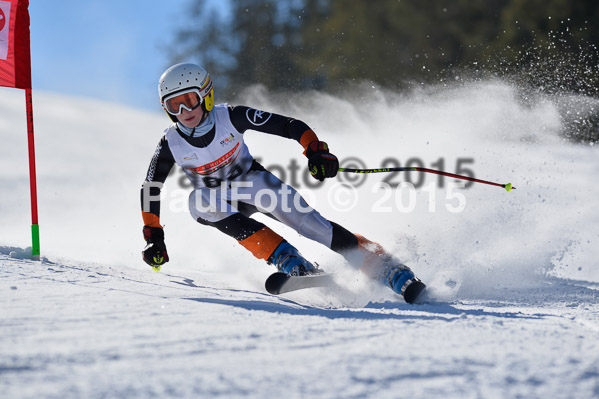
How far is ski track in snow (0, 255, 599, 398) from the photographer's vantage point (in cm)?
148

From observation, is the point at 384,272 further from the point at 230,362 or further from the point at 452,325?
the point at 230,362

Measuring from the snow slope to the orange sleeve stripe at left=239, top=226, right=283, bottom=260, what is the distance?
0.93ft

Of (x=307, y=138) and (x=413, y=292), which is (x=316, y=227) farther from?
(x=413, y=292)

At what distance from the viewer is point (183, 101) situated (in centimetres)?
357

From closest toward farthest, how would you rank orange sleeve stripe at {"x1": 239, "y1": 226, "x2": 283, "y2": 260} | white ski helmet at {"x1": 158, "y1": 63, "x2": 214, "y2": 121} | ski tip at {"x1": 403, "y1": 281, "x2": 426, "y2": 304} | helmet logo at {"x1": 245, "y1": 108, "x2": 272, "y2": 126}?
ski tip at {"x1": 403, "y1": 281, "x2": 426, "y2": 304} → white ski helmet at {"x1": 158, "y1": 63, "x2": 214, "y2": 121} → orange sleeve stripe at {"x1": 239, "y1": 226, "x2": 283, "y2": 260} → helmet logo at {"x1": 245, "y1": 108, "x2": 272, "y2": 126}

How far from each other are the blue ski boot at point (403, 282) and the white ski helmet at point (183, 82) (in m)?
1.53

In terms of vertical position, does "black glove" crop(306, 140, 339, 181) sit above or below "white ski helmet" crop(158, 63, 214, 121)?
below

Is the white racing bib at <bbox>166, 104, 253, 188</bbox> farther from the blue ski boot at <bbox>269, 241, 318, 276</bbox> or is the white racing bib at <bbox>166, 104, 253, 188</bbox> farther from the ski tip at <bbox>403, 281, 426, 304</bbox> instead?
the ski tip at <bbox>403, 281, 426, 304</bbox>

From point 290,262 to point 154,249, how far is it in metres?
0.85

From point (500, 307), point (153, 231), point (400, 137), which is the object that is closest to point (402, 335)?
point (500, 307)

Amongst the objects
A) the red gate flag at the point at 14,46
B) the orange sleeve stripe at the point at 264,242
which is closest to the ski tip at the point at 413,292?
the orange sleeve stripe at the point at 264,242

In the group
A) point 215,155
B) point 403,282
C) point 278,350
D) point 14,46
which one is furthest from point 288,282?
point 14,46

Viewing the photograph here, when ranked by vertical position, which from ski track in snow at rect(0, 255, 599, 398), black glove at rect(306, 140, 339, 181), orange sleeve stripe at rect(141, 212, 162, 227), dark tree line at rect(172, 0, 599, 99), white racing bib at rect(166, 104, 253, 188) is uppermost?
dark tree line at rect(172, 0, 599, 99)

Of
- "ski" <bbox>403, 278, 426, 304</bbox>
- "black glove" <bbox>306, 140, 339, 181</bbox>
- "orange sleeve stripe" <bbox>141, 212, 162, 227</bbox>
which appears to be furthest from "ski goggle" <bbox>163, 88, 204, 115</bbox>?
"ski" <bbox>403, 278, 426, 304</bbox>
